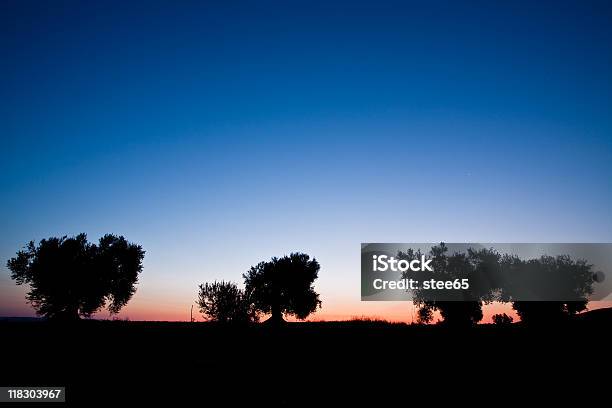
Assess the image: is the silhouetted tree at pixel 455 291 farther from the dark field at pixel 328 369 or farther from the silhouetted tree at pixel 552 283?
the dark field at pixel 328 369

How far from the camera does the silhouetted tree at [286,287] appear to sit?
63438 millimetres

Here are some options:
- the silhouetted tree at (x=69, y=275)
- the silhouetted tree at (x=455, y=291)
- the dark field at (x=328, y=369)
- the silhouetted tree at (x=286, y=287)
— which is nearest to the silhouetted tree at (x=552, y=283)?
the silhouetted tree at (x=455, y=291)

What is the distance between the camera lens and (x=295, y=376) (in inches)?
545

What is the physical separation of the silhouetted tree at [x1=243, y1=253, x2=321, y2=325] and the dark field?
1651 inches

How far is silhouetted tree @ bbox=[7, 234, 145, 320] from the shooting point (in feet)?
164

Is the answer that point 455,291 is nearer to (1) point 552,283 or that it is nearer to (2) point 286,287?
(1) point 552,283

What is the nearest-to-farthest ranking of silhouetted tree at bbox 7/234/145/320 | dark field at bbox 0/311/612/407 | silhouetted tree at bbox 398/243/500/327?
1. dark field at bbox 0/311/612/407
2. silhouetted tree at bbox 7/234/145/320
3. silhouetted tree at bbox 398/243/500/327

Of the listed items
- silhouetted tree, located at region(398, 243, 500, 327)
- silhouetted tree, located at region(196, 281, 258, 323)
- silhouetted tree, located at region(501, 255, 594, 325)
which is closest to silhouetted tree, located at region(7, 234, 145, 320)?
silhouetted tree, located at region(196, 281, 258, 323)

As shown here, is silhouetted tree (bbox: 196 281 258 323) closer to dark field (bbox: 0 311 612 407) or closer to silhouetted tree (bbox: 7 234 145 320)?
silhouetted tree (bbox: 7 234 145 320)

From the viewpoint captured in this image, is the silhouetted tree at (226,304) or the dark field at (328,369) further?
the silhouetted tree at (226,304)

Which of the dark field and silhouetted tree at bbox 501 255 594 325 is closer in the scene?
the dark field

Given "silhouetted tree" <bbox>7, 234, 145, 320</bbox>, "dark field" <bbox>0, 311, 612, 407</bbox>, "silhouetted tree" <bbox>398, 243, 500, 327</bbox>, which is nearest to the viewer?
"dark field" <bbox>0, 311, 612, 407</bbox>

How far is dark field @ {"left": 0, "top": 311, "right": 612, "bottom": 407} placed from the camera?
11125mm

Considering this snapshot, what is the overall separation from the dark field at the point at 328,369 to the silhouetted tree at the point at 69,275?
3254 centimetres
